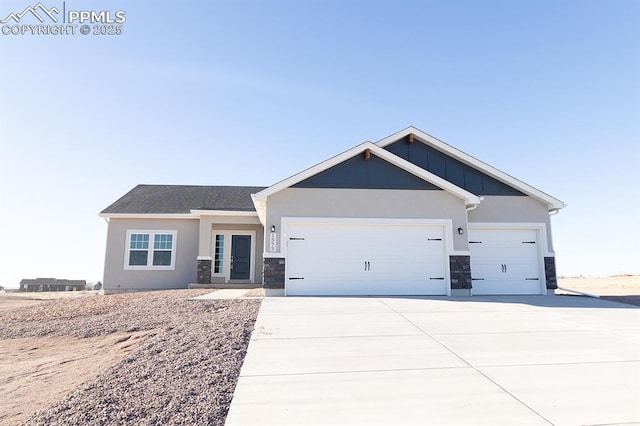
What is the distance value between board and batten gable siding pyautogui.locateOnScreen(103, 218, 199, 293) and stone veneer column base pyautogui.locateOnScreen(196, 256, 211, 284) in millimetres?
730

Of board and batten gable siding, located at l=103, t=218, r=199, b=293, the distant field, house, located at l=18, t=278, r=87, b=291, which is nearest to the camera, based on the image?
the distant field

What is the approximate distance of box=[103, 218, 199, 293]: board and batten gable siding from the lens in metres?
14.6

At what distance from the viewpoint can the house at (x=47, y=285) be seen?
62.4 ft

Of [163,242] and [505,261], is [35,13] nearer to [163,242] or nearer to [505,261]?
[163,242]

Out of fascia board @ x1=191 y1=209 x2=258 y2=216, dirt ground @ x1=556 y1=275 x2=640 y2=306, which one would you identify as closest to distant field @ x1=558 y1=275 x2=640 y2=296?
dirt ground @ x1=556 y1=275 x2=640 y2=306

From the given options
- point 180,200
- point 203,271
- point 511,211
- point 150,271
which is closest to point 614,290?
point 511,211

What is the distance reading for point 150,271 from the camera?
14758 millimetres

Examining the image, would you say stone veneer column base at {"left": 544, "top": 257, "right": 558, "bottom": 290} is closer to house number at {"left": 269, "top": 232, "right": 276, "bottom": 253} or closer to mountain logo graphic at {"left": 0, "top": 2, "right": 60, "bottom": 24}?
house number at {"left": 269, "top": 232, "right": 276, "bottom": 253}

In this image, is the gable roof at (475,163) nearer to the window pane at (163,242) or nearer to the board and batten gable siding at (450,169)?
the board and batten gable siding at (450,169)

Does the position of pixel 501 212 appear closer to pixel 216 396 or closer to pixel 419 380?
pixel 419 380

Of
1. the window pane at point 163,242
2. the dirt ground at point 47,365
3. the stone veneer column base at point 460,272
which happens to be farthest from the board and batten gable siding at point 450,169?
the dirt ground at point 47,365

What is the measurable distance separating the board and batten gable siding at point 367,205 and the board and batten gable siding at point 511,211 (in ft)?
4.52

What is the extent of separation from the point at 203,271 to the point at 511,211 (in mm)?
11599

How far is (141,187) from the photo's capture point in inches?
706
